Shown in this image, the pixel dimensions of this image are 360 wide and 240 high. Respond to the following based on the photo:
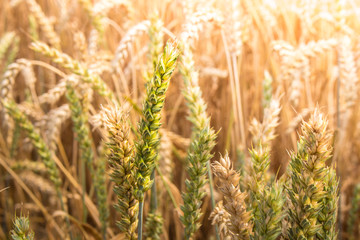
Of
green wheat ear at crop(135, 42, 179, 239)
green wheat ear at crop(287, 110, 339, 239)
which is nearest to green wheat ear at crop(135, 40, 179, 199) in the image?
green wheat ear at crop(135, 42, 179, 239)

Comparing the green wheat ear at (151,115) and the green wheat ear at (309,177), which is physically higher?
the green wheat ear at (151,115)

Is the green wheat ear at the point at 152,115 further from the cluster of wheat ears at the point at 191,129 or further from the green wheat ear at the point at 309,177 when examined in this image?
the green wheat ear at the point at 309,177

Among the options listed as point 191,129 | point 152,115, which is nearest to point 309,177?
point 152,115

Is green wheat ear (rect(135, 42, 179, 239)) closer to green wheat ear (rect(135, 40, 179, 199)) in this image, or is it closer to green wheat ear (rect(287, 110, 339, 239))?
green wheat ear (rect(135, 40, 179, 199))

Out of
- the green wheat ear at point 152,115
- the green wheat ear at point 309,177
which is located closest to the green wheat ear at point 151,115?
the green wheat ear at point 152,115

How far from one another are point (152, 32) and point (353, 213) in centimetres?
88

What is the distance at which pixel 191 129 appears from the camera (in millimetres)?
1432

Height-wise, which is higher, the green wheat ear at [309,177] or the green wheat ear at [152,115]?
the green wheat ear at [152,115]

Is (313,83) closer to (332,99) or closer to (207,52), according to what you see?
(332,99)

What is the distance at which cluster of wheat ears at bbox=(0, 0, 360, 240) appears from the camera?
1.88ft

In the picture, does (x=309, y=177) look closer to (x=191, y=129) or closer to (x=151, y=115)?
(x=151, y=115)

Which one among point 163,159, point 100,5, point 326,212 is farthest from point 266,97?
point 100,5

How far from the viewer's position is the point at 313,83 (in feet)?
5.56

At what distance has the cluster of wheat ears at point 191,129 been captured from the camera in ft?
1.88
